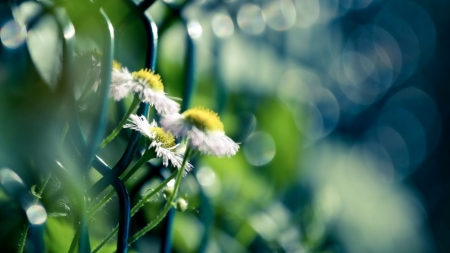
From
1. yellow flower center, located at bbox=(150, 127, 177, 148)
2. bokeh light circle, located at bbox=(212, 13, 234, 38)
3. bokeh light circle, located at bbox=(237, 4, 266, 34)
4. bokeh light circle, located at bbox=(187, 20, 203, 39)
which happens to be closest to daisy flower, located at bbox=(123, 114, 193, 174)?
yellow flower center, located at bbox=(150, 127, 177, 148)

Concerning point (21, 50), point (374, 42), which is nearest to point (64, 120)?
point (21, 50)

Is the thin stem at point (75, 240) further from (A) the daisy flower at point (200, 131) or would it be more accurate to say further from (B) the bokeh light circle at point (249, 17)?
(B) the bokeh light circle at point (249, 17)

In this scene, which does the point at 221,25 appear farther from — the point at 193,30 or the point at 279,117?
the point at 279,117

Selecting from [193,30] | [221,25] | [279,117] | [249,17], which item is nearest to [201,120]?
[193,30]

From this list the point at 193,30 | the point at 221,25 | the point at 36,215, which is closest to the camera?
the point at 36,215

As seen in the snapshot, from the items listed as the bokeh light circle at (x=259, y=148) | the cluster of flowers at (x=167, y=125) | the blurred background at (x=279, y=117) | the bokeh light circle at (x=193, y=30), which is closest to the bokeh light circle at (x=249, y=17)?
the blurred background at (x=279, y=117)

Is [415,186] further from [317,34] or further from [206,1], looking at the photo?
[206,1]

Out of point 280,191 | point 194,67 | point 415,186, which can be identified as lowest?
point 415,186

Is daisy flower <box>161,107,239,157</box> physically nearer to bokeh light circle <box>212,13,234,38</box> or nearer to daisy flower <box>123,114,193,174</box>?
daisy flower <box>123,114,193,174</box>
